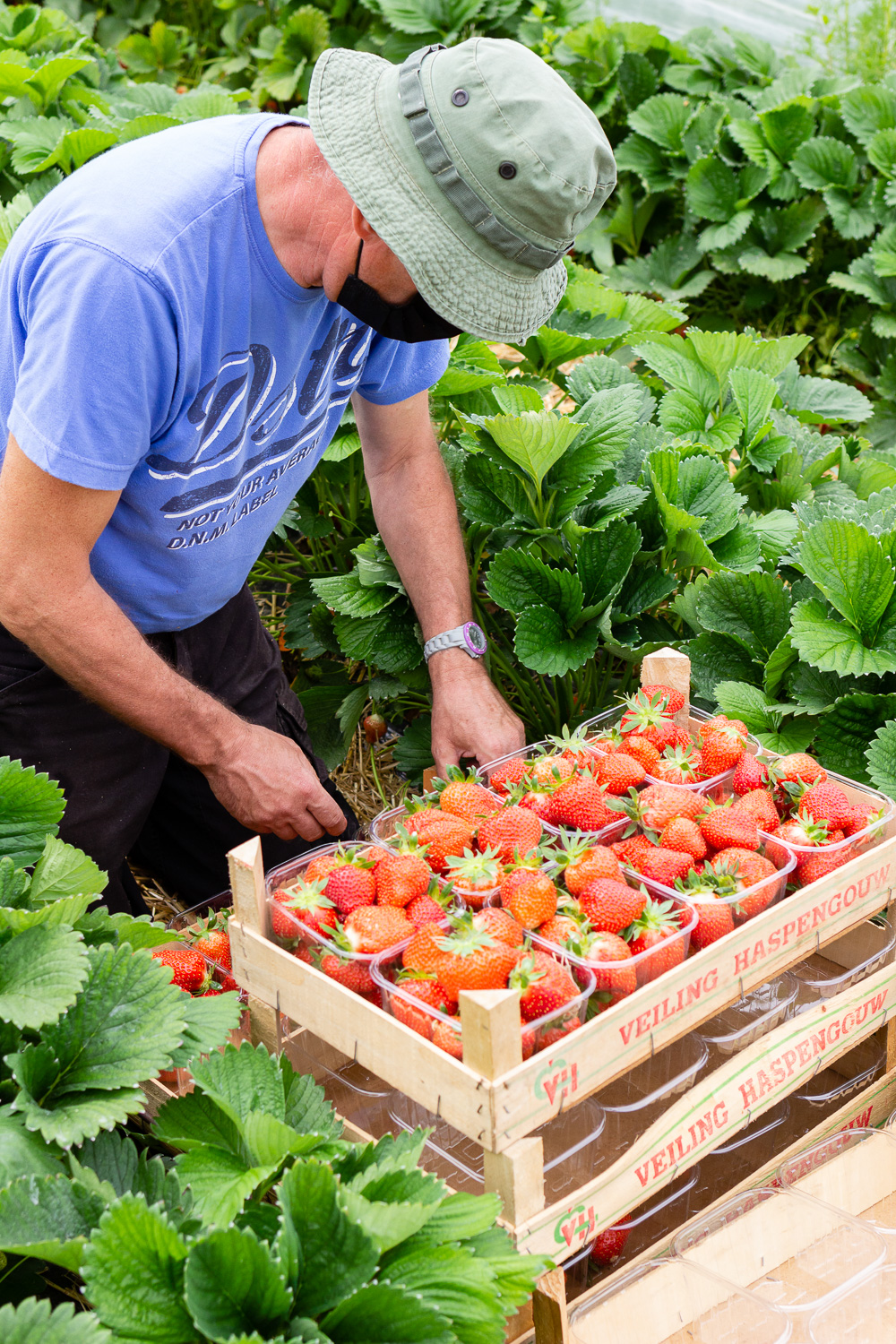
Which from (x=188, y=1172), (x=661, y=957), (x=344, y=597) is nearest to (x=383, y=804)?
(x=344, y=597)

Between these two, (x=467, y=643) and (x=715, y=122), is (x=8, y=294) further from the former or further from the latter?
(x=715, y=122)

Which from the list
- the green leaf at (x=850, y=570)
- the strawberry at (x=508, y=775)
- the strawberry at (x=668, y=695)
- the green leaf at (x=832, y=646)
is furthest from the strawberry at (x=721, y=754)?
the green leaf at (x=850, y=570)

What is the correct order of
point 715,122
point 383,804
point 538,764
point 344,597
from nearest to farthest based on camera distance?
point 538,764
point 344,597
point 383,804
point 715,122

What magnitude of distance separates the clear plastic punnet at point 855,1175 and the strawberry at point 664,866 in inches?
19.5

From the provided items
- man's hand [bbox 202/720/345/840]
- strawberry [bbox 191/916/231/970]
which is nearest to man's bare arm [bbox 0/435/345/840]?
man's hand [bbox 202/720/345/840]

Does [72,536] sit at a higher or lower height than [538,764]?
higher

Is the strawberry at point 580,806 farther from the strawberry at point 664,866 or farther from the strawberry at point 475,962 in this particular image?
the strawberry at point 475,962

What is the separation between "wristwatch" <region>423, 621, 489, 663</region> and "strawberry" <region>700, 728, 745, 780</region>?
589 mm

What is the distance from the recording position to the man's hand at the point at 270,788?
1.81 m

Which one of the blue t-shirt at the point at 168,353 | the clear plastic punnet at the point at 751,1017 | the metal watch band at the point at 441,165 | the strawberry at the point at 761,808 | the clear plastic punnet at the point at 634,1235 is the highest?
the metal watch band at the point at 441,165

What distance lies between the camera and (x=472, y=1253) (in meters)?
1.08

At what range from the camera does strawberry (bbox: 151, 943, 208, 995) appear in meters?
1.62

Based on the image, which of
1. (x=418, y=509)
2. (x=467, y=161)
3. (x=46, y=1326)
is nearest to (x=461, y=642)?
(x=418, y=509)

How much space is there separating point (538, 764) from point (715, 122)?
14.3 ft
